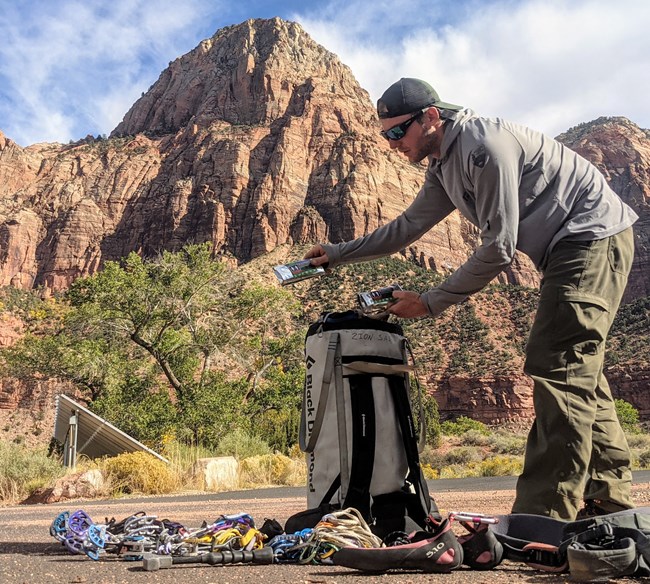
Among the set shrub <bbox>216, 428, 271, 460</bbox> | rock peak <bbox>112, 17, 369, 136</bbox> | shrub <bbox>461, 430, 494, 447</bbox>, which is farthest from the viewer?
rock peak <bbox>112, 17, 369, 136</bbox>

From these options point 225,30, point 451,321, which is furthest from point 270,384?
point 225,30

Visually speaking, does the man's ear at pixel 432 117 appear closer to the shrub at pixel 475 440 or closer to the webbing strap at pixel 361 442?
the webbing strap at pixel 361 442

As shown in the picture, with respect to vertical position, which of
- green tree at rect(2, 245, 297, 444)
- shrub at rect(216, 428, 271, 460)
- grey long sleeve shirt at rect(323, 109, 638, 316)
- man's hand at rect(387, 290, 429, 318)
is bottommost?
shrub at rect(216, 428, 271, 460)

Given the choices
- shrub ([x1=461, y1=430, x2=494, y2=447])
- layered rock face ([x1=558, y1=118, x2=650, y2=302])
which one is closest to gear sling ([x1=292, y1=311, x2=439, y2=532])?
→ shrub ([x1=461, y1=430, x2=494, y2=447])

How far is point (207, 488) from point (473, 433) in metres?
27.8

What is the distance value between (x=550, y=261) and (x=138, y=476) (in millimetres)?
7215

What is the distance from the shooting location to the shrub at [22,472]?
27.9 ft

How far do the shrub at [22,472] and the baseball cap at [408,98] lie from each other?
756 centimetres

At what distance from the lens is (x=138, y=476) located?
A: 8430mm

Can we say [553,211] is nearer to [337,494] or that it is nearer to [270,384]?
[337,494]

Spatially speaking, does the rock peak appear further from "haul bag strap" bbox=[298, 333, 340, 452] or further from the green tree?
"haul bag strap" bbox=[298, 333, 340, 452]

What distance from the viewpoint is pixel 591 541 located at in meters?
1.73

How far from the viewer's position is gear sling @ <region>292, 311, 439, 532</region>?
2551 mm

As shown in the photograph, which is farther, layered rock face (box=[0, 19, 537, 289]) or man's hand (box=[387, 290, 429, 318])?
layered rock face (box=[0, 19, 537, 289])
